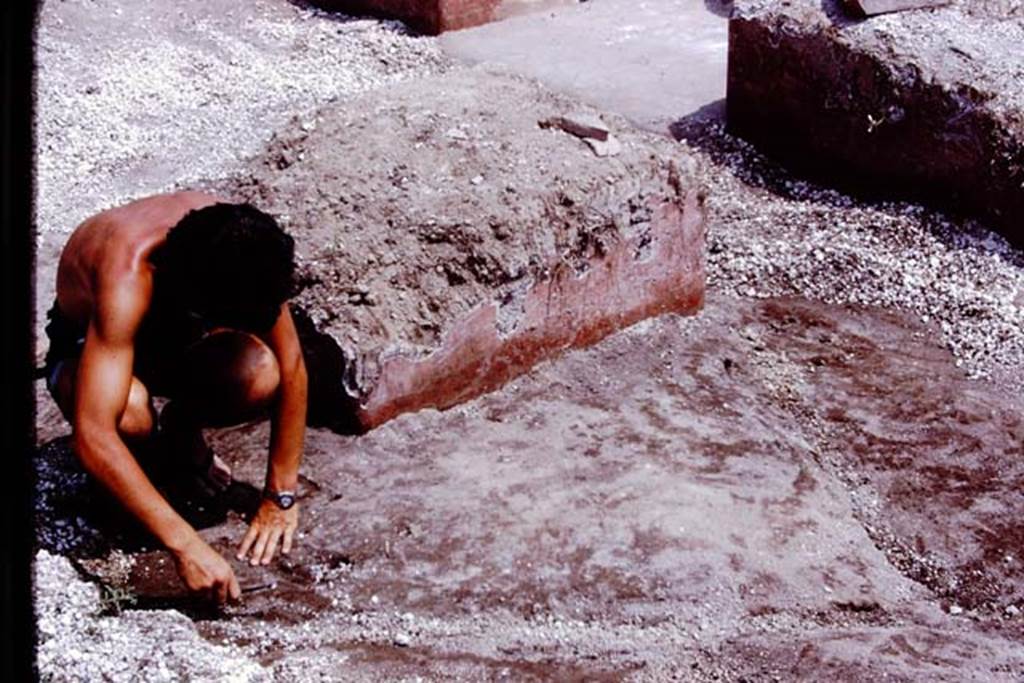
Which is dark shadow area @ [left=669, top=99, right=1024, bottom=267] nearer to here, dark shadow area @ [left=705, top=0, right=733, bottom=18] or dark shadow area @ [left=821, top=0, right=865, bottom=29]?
dark shadow area @ [left=821, top=0, right=865, bottom=29]

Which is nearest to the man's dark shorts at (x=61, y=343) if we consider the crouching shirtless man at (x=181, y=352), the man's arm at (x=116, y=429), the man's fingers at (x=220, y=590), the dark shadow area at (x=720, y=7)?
the crouching shirtless man at (x=181, y=352)

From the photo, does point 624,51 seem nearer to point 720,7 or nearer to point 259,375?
point 720,7

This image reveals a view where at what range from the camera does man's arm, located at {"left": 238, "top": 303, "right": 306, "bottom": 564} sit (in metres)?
3.10

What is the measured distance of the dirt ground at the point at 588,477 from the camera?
9.64ft

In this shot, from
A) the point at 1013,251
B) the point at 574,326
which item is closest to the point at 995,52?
the point at 1013,251

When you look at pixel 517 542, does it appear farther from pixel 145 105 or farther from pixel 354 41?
pixel 354 41

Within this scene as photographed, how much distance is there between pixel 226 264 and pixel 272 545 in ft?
2.82

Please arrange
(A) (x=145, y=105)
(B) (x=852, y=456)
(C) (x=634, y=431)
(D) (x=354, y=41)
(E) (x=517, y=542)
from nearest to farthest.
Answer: (E) (x=517, y=542), (C) (x=634, y=431), (B) (x=852, y=456), (A) (x=145, y=105), (D) (x=354, y=41)

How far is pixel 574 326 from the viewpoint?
4195 mm

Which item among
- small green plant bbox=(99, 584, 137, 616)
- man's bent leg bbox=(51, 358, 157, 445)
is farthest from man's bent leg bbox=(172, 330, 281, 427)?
small green plant bbox=(99, 584, 137, 616)

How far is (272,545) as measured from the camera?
3174 mm

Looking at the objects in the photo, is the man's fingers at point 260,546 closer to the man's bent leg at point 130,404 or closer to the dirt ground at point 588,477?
the dirt ground at point 588,477

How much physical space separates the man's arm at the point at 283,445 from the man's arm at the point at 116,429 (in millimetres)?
399

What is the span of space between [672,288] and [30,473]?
230 cm
